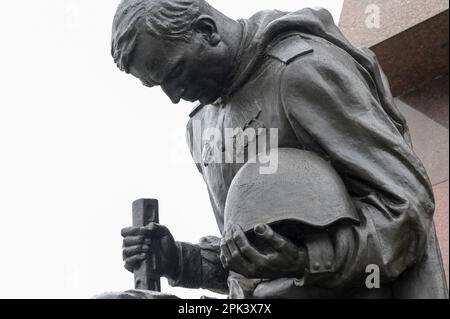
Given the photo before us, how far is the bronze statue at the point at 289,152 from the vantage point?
5.01 m

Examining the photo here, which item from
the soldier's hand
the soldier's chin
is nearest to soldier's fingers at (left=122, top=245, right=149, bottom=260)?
the soldier's hand

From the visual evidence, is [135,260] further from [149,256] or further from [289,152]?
[289,152]

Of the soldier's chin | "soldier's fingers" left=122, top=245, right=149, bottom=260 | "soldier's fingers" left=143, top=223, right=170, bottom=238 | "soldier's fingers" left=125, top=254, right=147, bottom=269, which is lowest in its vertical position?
"soldier's fingers" left=125, top=254, right=147, bottom=269

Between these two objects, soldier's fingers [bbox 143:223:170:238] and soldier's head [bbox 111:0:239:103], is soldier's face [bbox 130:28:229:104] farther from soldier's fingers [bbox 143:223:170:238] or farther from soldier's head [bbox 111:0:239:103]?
soldier's fingers [bbox 143:223:170:238]

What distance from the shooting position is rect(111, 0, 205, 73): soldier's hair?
5379mm

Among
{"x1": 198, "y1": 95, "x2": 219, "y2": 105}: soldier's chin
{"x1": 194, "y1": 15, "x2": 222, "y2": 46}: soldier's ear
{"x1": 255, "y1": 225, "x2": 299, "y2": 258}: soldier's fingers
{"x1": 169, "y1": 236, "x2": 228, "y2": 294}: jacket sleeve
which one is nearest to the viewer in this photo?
{"x1": 255, "y1": 225, "x2": 299, "y2": 258}: soldier's fingers

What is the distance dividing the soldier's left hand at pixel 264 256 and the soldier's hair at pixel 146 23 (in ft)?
2.59

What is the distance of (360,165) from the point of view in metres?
5.21

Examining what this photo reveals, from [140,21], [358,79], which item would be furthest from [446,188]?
[140,21]

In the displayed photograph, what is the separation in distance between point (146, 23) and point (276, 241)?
96cm

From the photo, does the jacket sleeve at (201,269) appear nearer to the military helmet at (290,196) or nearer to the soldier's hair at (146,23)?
the military helmet at (290,196)

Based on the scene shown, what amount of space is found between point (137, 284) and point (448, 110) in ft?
6.60

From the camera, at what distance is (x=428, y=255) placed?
519 centimetres

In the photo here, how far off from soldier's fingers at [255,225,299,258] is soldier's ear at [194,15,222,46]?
2.79ft
